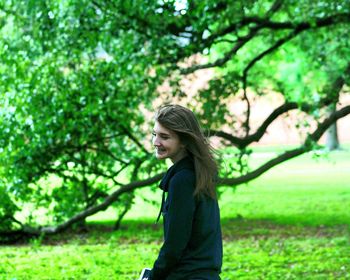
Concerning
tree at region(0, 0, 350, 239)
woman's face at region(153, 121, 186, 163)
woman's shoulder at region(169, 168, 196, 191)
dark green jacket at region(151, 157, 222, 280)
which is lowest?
dark green jacket at region(151, 157, 222, 280)

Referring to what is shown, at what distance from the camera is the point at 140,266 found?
9.62 metres

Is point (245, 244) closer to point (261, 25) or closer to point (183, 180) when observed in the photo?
point (261, 25)

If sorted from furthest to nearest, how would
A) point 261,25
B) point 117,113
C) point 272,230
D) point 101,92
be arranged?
point 272,230, point 261,25, point 117,113, point 101,92

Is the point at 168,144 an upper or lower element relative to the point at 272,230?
upper

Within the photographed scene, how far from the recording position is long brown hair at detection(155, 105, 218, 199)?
3886 mm

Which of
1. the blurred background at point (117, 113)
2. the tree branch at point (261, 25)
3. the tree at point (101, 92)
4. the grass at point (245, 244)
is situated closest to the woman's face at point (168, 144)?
the grass at point (245, 244)

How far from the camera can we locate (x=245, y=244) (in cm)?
1219

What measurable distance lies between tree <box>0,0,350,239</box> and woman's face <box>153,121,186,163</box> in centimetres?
790

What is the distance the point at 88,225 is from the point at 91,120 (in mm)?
3894

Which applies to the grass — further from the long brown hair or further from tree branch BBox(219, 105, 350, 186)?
the long brown hair

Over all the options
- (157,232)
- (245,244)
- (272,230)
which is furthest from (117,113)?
(272,230)

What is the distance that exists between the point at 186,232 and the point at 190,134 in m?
0.52

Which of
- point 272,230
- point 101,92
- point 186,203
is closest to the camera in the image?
point 186,203

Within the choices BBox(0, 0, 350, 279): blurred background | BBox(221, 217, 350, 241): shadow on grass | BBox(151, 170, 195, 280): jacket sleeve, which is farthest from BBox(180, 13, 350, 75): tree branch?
BBox(151, 170, 195, 280): jacket sleeve
